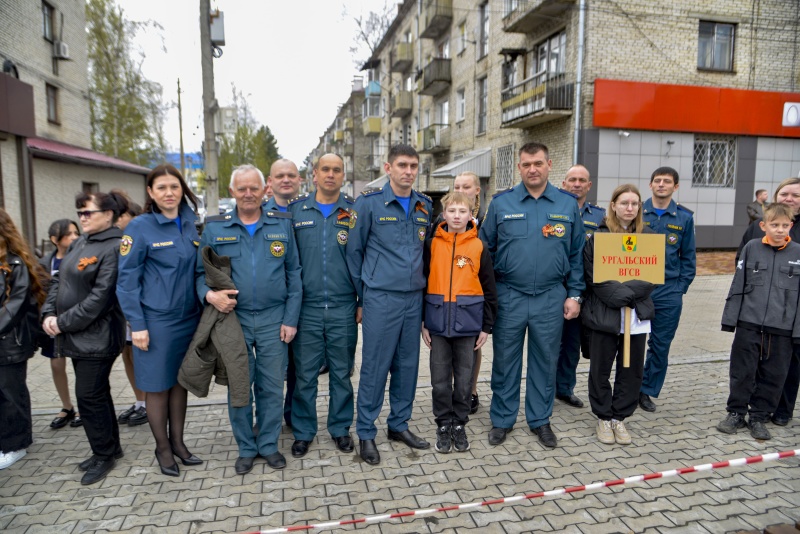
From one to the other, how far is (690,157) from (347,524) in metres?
14.9

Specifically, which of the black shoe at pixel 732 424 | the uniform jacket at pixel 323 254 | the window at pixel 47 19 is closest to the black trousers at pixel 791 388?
the black shoe at pixel 732 424

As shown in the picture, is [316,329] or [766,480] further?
[316,329]

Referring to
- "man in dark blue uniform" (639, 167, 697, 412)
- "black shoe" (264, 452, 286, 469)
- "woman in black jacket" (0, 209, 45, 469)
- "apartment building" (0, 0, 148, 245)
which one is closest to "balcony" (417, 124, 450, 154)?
"apartment building" (0, 0, 148, 245)

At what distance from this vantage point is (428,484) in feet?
11.4

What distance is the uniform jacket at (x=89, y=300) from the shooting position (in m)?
3.52

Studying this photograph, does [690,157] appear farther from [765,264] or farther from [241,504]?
[241,504]

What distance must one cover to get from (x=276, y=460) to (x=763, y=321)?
3.95m

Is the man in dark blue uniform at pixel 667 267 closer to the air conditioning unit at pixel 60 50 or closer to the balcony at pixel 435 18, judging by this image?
the air conditioning unit at pixel 60 50

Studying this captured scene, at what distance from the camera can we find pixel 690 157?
1443 centimetres

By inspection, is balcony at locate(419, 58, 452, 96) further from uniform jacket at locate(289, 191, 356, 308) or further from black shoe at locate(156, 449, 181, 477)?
black shoe at locate(156, 449, 181, 477)

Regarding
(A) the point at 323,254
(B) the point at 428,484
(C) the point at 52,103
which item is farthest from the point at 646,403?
(C) the point at 52,103

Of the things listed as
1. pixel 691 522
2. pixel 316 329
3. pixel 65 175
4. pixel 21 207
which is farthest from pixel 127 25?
pixel 691 522

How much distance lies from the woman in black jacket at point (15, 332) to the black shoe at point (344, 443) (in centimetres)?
228

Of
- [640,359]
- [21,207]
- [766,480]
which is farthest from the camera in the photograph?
[21,207]
